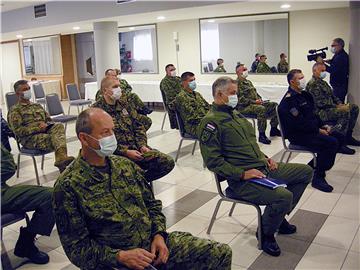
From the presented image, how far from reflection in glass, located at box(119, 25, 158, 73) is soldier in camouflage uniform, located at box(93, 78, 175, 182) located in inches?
258

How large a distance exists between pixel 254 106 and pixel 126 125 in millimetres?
2994

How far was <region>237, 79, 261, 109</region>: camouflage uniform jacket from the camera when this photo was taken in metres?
6.07

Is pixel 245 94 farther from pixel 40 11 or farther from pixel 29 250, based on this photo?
pixel 40 11

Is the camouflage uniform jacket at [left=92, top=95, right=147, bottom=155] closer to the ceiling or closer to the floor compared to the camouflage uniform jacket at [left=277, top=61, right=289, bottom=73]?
closer to the floor

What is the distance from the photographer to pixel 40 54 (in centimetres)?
1325

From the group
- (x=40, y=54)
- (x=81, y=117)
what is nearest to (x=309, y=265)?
(x=81, y=117)

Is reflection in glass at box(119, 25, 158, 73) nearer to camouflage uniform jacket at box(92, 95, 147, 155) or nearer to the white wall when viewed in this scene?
the white wall

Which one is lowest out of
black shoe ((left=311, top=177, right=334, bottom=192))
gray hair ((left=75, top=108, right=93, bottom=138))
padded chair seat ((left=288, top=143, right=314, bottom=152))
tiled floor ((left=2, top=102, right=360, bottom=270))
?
tiled floor ((left=2, top=102, right=360, bottom=270))

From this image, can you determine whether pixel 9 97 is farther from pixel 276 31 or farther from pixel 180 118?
pixel 276 31

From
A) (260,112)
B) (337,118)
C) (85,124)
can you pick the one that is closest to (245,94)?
(260,112)

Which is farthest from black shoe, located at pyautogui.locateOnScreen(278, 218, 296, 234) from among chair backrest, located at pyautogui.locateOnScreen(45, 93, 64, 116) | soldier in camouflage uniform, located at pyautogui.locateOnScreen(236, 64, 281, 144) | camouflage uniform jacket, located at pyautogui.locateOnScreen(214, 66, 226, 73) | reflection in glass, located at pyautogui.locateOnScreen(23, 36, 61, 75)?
reflection in glass, located at pyautogui.locateOnScreen(23, 36, 61, 75)

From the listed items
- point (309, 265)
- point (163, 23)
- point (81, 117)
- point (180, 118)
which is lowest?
point (309, 265)

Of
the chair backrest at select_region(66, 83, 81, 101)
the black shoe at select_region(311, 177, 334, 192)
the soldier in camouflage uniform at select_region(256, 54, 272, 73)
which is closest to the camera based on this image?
the black shoe at select_region(311, 177, 334, 192)

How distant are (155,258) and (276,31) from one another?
6.91 meters
